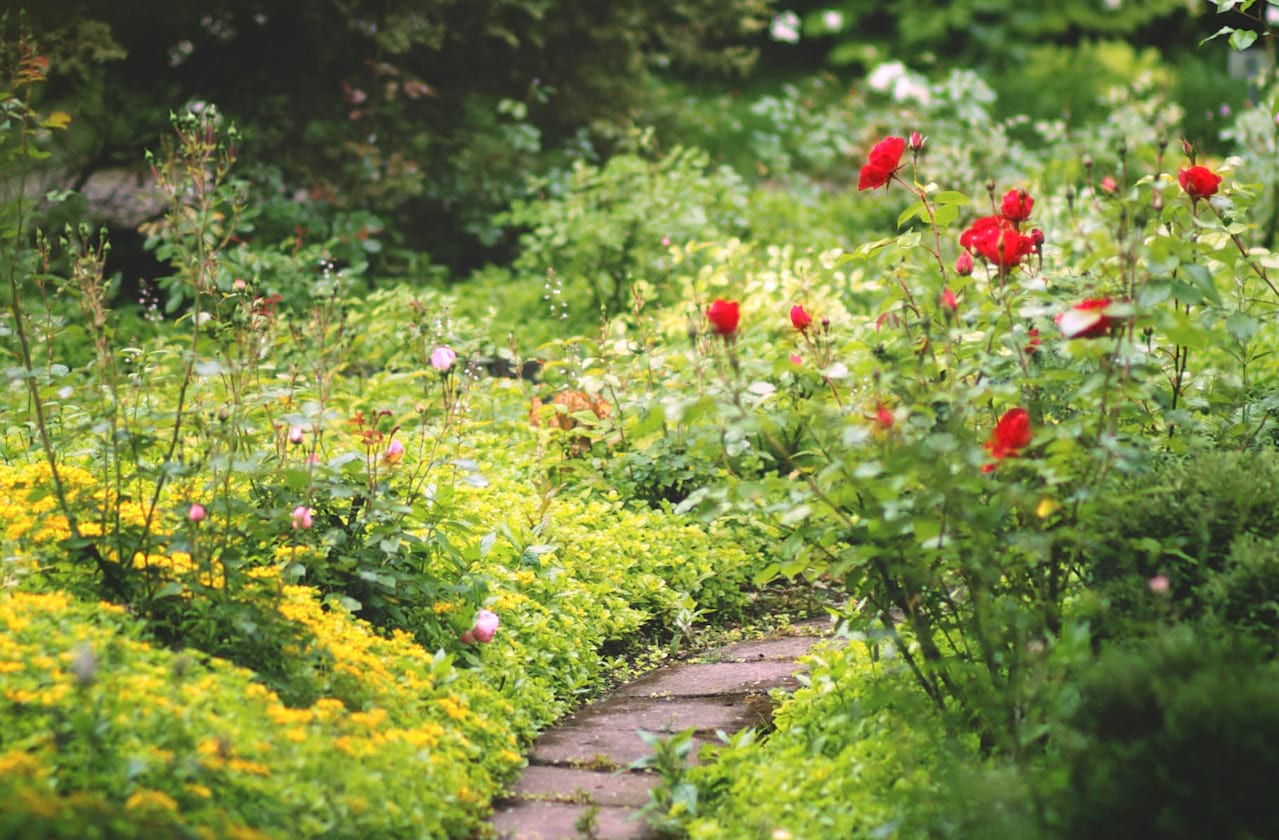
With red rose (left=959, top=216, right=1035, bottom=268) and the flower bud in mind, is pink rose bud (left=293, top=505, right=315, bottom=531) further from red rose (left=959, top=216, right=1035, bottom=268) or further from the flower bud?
red rose (left=959, top=216, right=1035, bottom=268)

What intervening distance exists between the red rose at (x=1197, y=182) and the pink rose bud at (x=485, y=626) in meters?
2.10

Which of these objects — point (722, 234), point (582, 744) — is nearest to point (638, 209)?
point (722, 234)

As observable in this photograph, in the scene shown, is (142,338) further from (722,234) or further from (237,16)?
(722,234)

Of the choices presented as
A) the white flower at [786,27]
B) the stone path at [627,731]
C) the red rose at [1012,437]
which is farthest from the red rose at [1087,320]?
the white flower at [786,27]

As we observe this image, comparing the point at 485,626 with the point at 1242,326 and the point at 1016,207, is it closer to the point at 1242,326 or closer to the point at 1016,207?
the point at 1016,207

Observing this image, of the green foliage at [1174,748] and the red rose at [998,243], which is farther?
the red rose at [998,243]

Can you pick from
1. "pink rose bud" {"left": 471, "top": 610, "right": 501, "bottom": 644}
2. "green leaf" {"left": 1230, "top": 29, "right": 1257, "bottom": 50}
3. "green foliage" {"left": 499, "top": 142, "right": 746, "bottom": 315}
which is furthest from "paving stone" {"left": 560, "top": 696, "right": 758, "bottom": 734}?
"green foliage" {"left": 499, "top": 142, "right": 746, "bottom": 315}

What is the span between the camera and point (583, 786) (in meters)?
2.95

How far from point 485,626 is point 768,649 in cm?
120

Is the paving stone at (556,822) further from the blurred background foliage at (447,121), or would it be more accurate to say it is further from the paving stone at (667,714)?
the blurred background foliage at (447,121)

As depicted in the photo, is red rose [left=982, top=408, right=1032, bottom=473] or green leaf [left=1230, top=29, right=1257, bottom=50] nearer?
red rose [left=982, top=408, right=1032, bottom=473]

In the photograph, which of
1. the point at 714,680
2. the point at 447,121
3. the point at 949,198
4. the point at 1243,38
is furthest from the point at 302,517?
the point at 447,121

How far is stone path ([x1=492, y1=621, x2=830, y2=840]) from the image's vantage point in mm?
2762

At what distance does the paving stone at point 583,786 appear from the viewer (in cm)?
287
